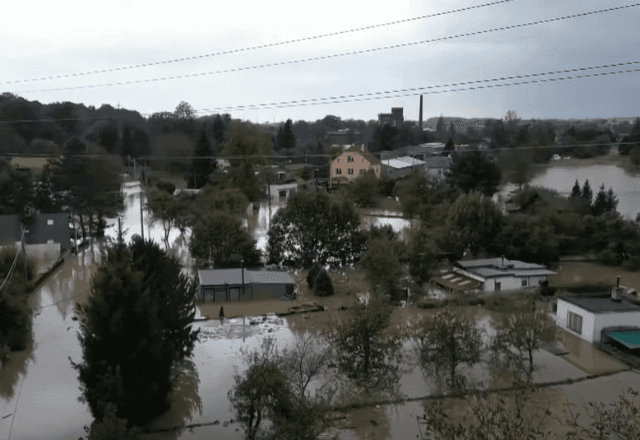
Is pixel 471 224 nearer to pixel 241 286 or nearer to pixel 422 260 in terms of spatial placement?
pixel 422 260

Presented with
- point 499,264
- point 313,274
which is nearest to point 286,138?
point 313,274

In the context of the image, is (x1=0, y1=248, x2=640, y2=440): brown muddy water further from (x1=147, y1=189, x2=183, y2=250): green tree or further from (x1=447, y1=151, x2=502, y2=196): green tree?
(x1=447, y1=151, x2=502, y2=196): green tree

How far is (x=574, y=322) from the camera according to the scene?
803 cm

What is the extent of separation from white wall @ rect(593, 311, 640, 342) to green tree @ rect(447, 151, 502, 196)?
860cm

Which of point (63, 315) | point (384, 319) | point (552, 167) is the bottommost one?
point (63, 315)

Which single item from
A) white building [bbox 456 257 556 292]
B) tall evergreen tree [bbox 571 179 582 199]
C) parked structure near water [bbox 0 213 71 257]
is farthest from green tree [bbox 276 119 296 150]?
white building [bbox 456 257 556 292]

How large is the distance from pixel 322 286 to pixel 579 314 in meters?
4.22

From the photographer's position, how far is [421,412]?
17.7ft

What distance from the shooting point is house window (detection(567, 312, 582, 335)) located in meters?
7.89

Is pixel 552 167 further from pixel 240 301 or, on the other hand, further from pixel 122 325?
pixel 122 325

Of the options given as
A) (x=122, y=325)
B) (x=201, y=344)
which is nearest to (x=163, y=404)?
(x=122, y=325)

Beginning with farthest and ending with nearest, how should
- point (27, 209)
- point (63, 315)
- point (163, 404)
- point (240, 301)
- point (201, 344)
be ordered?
point (27, 209) < point (240, 301) < point (63, 315) < point (201, 344) < point (163, 404)

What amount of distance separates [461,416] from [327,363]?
1783 millimetres

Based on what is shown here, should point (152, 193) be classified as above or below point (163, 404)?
above
